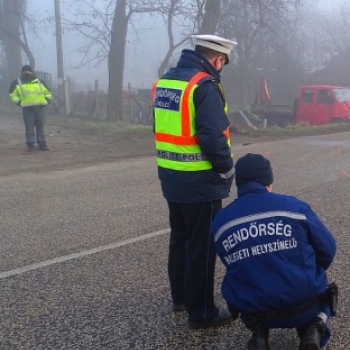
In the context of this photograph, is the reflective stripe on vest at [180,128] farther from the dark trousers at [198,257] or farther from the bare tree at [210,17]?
the bare tree at [210,17]

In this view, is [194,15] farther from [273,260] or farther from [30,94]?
[273,260]

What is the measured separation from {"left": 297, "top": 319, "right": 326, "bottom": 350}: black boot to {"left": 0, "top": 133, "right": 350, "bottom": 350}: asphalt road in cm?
34

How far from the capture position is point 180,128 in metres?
3.61

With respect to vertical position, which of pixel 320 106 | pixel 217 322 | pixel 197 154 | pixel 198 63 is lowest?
pixel 320 106

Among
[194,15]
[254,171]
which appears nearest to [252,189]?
[254,171]

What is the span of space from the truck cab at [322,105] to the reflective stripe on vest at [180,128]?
1746cm

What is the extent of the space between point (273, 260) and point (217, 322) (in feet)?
2.90

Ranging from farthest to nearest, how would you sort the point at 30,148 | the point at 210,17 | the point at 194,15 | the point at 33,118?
the point at 194,15 → the point at 210,17 → the point at 30,148 → the point at 33,118

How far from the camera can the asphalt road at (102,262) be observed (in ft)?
12.2

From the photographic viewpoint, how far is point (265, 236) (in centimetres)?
312

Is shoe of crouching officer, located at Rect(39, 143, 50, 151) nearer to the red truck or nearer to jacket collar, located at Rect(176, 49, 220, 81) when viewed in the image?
jacket collar, located at Rect(176, 49, 220, 81)

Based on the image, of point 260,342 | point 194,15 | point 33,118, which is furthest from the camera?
point 194,15

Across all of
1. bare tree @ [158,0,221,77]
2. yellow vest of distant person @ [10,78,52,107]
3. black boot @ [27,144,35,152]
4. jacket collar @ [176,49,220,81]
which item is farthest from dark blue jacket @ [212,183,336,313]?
bare tree @ [158,0,221,77]

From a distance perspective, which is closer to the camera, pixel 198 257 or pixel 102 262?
pixel 198 257
